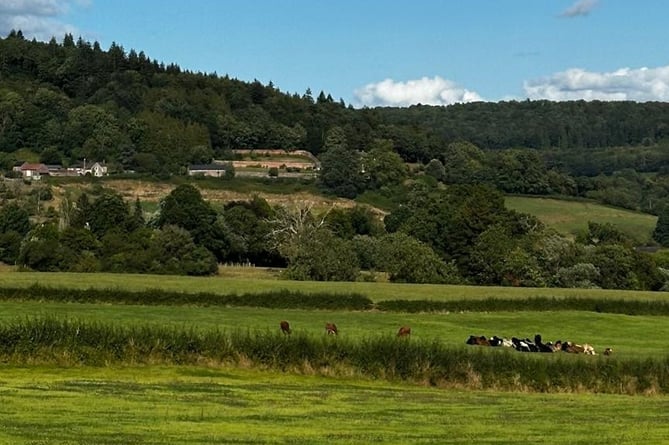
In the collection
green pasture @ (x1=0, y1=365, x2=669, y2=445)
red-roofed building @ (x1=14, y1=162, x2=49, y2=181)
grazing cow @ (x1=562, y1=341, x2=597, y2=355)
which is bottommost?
grazing cow @ (x1=562, y1=341, x2=597, y2=355)

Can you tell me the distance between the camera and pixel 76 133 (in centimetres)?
18550

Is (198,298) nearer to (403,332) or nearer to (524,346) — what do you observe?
(403,332)

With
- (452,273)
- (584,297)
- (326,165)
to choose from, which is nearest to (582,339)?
(584,297)

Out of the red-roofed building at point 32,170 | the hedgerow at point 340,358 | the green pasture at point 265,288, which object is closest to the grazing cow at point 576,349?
the hedgerow at point 340,358

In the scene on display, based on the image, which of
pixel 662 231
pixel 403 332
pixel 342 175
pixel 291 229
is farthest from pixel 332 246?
pixel 342 175

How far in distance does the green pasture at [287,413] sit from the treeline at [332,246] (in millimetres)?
60320

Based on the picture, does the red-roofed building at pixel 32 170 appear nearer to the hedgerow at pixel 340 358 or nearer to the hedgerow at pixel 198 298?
the hedgerow at pixel 198 298

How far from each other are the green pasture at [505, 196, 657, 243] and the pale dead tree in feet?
154

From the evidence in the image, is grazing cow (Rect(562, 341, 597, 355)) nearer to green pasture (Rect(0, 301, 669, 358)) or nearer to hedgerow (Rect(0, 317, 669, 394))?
green pasture (Rect(0, 301, 669, 358))

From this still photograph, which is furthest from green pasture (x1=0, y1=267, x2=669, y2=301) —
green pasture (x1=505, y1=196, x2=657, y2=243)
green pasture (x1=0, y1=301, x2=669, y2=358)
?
green pasture (x1=505, y1=196, x2=657, y2=243)

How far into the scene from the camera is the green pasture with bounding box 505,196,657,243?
14400 cm

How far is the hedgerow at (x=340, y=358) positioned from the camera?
2853cm

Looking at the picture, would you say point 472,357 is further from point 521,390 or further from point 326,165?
point 326,165

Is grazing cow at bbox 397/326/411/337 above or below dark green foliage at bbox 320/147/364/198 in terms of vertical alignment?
below
